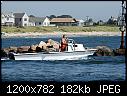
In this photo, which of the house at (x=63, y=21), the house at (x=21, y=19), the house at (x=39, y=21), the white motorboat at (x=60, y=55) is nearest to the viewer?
the white motorboat at (x=60, y=55)

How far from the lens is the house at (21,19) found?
262ft

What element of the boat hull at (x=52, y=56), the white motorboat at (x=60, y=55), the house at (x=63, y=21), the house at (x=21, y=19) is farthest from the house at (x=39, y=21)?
the boat hull at (x=52, y=56)

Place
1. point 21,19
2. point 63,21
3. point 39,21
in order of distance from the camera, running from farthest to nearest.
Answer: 1. point 39,21
2. point 63,21
3. point 21,19

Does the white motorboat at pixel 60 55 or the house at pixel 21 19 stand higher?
the house at pixel 21 19

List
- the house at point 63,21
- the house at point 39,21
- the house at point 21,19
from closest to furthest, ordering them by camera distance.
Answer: the house at point 21,19
the house at point 63,21
the house at point 39,21

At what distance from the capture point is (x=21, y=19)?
8062cm

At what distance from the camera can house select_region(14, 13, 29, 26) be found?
7981 cm

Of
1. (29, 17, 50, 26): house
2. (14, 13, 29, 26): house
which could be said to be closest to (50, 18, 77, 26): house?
(29, 17, 50, 26): house

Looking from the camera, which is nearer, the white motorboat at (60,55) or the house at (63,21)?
the white motorboat at (60,55)

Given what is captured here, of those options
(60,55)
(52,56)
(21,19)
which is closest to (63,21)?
(21,19)

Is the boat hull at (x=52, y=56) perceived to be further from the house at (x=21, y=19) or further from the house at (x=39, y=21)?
the house at (x=39, y=21)

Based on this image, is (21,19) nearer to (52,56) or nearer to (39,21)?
(39,21)

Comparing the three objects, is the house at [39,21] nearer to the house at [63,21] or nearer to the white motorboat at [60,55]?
the house at [63,21]

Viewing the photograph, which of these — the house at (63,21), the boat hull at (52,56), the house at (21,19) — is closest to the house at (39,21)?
the house at (63,21)
